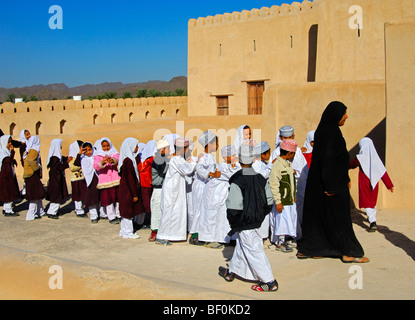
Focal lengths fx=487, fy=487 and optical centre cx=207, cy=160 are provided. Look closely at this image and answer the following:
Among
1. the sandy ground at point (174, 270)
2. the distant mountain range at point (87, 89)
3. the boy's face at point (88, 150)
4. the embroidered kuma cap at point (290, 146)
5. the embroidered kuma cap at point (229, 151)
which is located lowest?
the sandy ground at point (174, 270)

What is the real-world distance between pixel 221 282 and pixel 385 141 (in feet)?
16.6

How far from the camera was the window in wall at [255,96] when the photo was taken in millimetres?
17625

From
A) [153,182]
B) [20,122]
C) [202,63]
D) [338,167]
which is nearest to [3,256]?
[153,182]

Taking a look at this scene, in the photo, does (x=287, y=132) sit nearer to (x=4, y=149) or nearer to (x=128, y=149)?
(x=128, y=149)

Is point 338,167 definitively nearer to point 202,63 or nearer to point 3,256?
point 3,256

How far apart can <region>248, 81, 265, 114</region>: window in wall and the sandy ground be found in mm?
10272

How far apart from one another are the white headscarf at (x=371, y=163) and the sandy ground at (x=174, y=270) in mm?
781

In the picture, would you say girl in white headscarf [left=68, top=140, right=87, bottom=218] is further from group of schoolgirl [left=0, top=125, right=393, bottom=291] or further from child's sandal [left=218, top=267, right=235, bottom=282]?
child's sandal [left=218, top=267, right=235, bottom=282]

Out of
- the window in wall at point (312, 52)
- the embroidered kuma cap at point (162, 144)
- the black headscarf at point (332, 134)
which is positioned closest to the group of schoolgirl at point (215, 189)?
the embroidered kuma cap at point (162, 144)

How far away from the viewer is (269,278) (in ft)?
15.8

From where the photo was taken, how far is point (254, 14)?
1734cm

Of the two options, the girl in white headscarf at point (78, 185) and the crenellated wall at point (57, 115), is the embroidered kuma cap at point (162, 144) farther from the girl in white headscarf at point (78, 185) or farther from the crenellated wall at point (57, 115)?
the crenellated wall at point (57, 115)

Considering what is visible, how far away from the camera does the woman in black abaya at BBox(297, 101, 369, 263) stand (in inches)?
227

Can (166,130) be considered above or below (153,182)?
above
